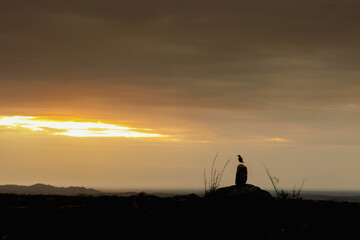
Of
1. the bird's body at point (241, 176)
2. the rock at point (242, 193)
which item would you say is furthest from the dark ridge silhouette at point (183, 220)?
the bird's body at point (241, 176)

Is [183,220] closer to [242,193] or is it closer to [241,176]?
[242,193]

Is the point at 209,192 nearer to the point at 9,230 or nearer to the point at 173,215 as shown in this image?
the point at 173,215

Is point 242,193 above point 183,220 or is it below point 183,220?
above

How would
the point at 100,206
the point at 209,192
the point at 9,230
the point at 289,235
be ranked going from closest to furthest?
the point at 289,235
the point at 9,230
the point at 100,206
the point at 209,192

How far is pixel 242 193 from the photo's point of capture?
26141 mm

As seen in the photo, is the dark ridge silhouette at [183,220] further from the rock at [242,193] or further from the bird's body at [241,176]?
the bird's body at [241,176]

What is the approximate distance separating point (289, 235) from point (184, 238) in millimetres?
3661

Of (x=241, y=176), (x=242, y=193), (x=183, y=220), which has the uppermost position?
(x=241, y=176)

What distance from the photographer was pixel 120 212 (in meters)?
22.4

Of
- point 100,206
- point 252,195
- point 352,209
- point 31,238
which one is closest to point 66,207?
point 100,206

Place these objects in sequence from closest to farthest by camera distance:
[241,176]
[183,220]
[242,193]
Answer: [183,220], [242,193], [241,176]

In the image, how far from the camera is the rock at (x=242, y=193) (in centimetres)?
2530

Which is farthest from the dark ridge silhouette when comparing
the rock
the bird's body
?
the bird's body

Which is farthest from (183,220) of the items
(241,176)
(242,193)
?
(241,176)
